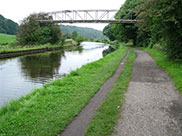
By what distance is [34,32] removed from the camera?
42312 mm

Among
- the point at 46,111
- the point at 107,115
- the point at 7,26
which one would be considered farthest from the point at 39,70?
the point at 7,26

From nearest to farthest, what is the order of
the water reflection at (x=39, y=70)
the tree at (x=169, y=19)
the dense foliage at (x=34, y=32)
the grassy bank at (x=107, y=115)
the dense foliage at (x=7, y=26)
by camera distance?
the grassy bank at (x=107, y=115), the tree at (x=169, y=19), the water reflection at (x=39, y=70), the dense foliage at (x=34, y=32), the dense foliage at (x=7, y=26)

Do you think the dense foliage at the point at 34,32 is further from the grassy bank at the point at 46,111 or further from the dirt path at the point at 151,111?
the dirt path at the point at 151,111

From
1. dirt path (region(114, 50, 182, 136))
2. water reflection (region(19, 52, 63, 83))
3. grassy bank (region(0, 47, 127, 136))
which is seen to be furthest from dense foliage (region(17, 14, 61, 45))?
dirt path (region(114, 50, 182, 136))

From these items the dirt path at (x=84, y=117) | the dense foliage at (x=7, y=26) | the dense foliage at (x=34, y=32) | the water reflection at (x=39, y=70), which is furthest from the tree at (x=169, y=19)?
the dense foliage at (x=7, y=26)

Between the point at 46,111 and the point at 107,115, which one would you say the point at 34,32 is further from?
the point at 107,115

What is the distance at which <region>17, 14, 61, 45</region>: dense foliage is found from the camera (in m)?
41.3

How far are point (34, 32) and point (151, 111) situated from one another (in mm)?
42005

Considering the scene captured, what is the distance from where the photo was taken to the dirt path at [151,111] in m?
4.34

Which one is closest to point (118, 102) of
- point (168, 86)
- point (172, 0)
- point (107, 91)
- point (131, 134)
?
point (107, 91)

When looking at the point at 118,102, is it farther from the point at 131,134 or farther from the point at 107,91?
the point at 131,134

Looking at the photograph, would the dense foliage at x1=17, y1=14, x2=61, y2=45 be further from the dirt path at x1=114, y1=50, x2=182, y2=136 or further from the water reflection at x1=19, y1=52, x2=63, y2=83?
the dirt path at x1=114, y1=50, x2=182, y2=136

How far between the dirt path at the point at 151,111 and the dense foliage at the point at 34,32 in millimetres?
38479

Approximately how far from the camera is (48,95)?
685 centimetres
